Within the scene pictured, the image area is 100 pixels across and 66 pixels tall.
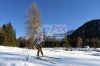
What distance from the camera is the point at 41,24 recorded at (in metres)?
56.2

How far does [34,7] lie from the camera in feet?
185

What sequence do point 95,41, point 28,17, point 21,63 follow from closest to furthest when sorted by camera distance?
point 21,63
point 28,17
point 95,41

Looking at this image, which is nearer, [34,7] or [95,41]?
[34,7]

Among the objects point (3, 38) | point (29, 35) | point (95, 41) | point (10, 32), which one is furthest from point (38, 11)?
point (95, 41)

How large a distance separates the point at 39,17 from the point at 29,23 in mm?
2632

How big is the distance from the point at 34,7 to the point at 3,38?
30.3 m

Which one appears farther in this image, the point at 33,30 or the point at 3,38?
the point at 3,38

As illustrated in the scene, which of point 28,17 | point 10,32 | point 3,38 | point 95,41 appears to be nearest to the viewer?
point 28,17

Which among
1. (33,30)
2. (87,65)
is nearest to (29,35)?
(33,30)

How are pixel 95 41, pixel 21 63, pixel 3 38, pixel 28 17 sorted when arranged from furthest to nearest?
pixel 95 41, pixel 3 38, pixel 28 17, pixel 21 63

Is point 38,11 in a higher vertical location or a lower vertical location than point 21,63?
higher

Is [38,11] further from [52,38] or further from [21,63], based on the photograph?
[52,38]

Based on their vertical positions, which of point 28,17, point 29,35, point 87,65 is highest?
point 28,17

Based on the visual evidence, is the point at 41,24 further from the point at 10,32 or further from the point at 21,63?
the point at 10,32
